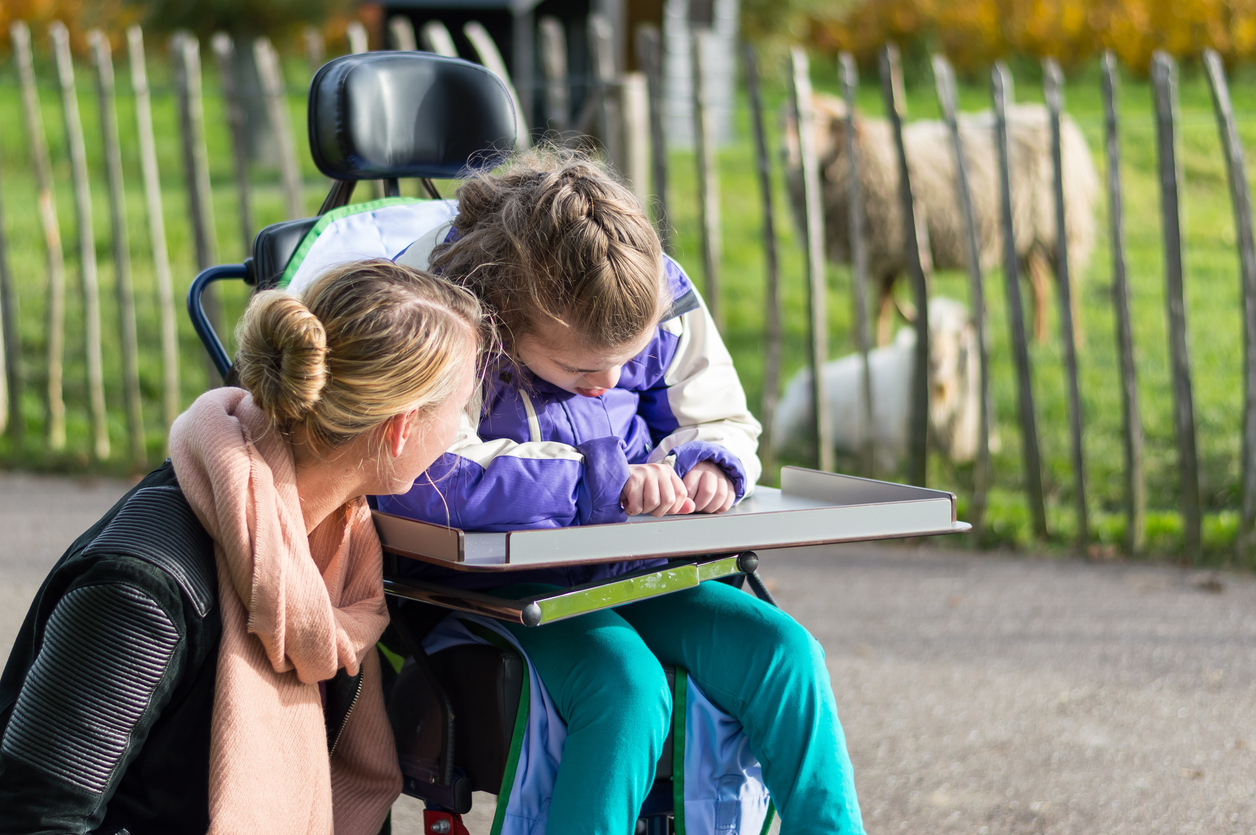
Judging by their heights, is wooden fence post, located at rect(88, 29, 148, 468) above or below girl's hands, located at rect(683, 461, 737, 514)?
above

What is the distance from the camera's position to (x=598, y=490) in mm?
1924

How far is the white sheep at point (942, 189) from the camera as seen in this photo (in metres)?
A: 5.97

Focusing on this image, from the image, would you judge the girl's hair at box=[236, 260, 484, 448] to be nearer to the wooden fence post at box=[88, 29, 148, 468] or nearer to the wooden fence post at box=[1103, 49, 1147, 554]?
the wooden fence post at box=[1103, 49, 1147, 554]

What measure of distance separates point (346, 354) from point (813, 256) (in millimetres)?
3520

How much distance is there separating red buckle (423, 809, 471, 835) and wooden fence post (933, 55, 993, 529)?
3132mm

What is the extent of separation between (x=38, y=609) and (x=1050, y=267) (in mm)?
6248

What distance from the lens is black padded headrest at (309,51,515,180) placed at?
2.44 metres

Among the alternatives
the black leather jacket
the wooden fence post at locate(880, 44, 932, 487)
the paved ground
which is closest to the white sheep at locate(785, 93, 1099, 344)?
the wooden fence post at locate(880, 44, 932, 487)

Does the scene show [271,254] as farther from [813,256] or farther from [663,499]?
[813,256]

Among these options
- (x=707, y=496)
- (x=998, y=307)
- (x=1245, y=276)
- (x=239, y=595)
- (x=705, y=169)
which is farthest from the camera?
(x=998, y=307)

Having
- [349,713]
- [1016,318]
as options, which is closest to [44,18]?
[1016,318]

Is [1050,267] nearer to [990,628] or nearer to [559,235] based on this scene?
[990,628]

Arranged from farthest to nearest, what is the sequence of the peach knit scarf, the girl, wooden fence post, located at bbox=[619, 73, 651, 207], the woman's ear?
wooden fence post, located at bbox=[619, 73, 651, 207] < the girl < the woman's ear < the peach knit scarf

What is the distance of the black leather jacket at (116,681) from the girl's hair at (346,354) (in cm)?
20
